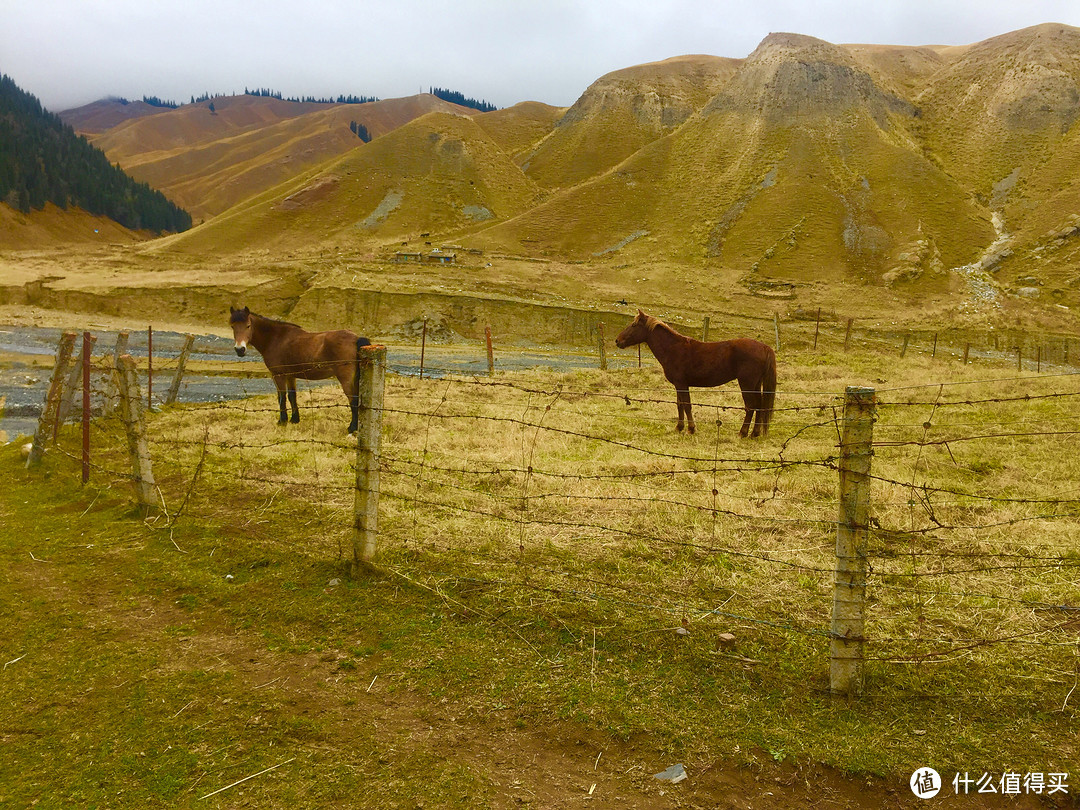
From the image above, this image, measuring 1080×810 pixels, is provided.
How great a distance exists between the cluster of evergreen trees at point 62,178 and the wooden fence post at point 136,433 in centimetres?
12376

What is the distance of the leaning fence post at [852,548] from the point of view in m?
4.17

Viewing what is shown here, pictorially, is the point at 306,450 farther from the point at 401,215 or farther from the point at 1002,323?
the point at 401,215

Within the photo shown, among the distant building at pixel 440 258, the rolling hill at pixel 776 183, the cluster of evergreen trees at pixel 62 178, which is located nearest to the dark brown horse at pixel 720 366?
the distant building at pixel 440 258

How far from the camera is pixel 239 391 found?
63.0ft

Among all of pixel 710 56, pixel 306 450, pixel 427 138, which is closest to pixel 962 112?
pixel 710 56

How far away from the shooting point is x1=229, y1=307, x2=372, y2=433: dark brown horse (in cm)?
1255

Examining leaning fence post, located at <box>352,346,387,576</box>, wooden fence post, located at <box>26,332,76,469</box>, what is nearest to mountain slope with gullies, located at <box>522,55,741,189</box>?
wooden fence post, located at <box>26,332,76,469</box>

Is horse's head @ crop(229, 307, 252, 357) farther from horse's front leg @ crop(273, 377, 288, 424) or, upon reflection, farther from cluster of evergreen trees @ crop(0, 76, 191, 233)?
cluster of evergreen trees @ crop(0, 76, 191, 233)

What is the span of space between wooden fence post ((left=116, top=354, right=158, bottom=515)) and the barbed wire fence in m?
0.03

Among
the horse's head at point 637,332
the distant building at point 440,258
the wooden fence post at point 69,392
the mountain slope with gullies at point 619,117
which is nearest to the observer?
the wooden fence post at point 69,392

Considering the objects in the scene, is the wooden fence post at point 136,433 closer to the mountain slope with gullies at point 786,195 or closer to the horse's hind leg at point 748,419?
the horse's hind leg at point 748,419

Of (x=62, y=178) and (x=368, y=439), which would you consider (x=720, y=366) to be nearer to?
(x=368, y=439)

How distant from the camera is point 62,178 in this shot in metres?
115

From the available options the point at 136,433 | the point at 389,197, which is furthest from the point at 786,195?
the point at 136,433
